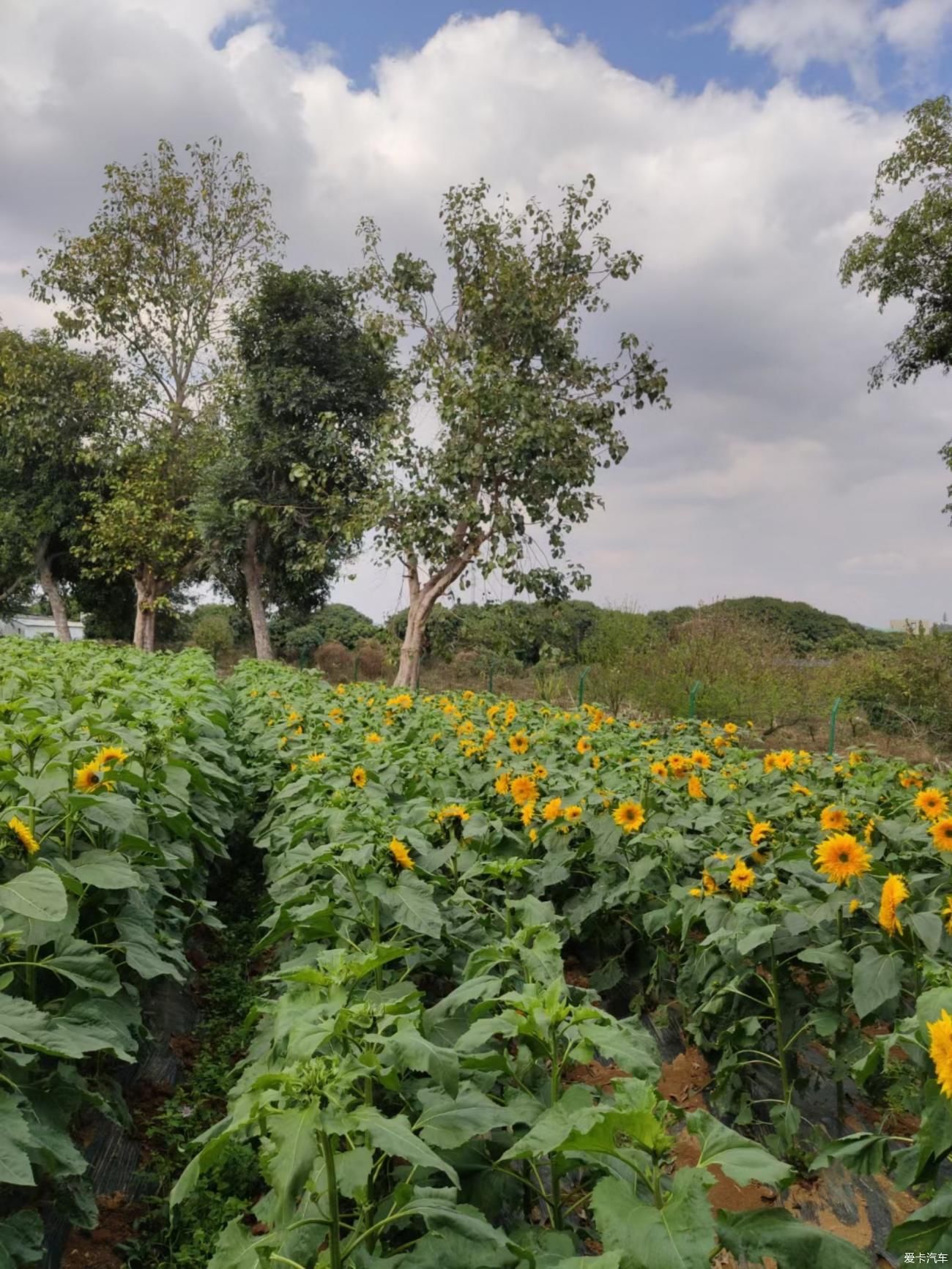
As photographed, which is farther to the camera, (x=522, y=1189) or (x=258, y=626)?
(x=258, y=626)

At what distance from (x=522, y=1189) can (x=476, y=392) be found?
14272 millimetres

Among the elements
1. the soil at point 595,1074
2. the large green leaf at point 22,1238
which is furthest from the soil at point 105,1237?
the soil at point 595,1074

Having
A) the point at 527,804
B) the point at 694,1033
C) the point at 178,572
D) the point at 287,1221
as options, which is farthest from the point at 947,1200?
the point at 178,572

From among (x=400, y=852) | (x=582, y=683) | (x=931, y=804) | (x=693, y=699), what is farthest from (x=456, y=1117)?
(x=582, y=683)

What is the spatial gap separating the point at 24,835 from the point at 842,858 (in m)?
2.09

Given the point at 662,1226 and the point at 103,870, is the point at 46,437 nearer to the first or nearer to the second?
the point at 103,870

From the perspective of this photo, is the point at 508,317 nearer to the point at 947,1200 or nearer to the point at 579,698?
the point at 579,698

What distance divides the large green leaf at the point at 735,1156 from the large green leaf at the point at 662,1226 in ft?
0.19

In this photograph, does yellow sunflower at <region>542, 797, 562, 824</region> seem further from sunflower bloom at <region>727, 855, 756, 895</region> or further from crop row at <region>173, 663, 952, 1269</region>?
sunflower bloom at <region>727, 855, 756, 895</region>

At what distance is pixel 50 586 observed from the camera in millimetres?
24156

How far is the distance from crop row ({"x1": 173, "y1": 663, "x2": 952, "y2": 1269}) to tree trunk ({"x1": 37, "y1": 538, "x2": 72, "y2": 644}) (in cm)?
2141

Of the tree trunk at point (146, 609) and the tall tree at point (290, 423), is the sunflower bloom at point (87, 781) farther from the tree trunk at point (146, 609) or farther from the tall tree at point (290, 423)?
the tree trunk at point (146, 609)

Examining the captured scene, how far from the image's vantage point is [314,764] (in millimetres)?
3943

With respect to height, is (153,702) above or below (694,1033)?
above
